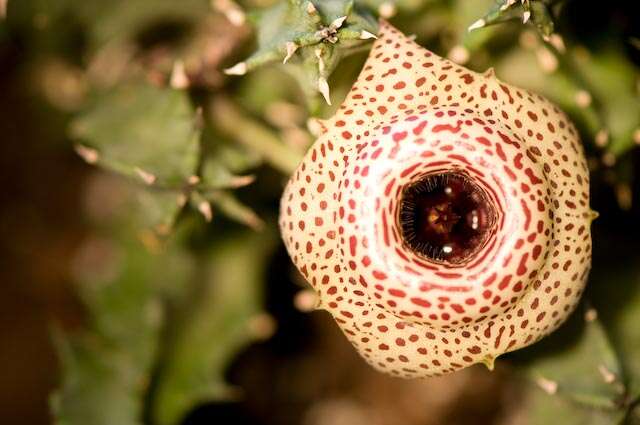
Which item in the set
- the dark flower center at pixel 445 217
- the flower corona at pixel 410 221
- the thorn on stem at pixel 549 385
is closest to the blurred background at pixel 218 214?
the thorn on stem at pixel 549 385

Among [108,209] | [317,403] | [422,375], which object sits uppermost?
[422,375]

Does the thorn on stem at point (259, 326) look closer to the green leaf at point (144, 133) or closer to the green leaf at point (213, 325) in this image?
the green leaf at point (213, 325)

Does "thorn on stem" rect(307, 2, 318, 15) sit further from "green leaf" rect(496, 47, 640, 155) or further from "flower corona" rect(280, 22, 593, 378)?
"green leaf" rect(496, 47, 640, 155)

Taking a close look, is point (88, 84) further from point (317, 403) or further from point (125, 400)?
point (317, 403)

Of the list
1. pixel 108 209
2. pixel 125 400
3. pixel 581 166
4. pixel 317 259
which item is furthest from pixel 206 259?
pixel 581 166

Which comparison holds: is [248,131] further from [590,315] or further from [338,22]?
[590,315]
